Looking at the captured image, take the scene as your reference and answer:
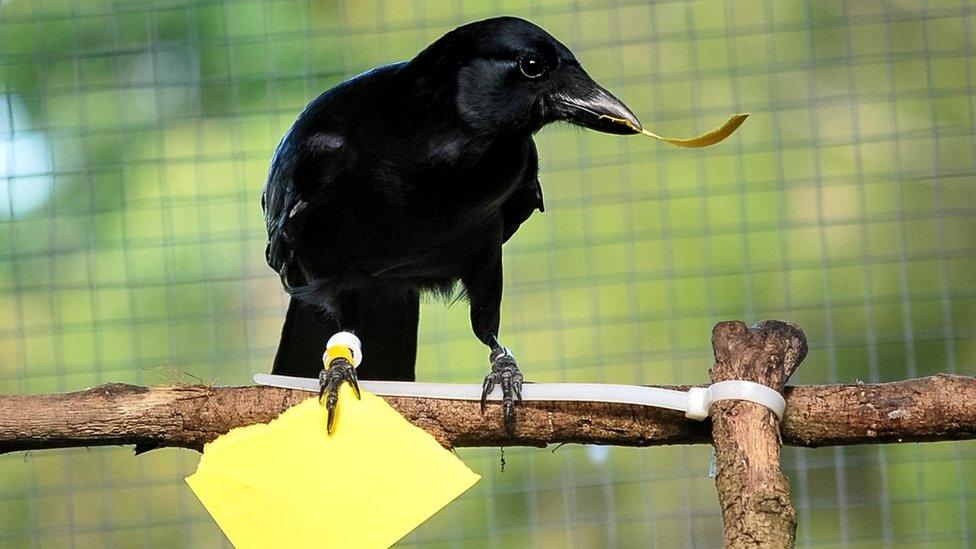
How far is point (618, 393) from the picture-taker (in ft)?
2.52

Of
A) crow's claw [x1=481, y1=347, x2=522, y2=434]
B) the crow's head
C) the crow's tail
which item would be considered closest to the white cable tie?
crow's claw [x1=481, y1=347, x2=522, y2=434]

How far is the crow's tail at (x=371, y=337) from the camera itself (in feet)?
4.41

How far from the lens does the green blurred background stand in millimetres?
2014

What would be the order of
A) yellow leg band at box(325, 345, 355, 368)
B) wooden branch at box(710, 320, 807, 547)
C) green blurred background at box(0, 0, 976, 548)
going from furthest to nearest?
green blurred background at box(0, 0, 976, 548) < yellow leg band at box(325, 345, 355, 368) < wooden branch at box(710, 320, 807, 547)

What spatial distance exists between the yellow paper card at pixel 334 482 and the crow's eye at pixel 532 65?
404 millimetres

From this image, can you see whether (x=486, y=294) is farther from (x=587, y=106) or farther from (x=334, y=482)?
(x=334, y=482)

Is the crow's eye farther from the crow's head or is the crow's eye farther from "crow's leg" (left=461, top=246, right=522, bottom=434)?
"crow's leg" (left=461, top=246, right=522, bottom=434)

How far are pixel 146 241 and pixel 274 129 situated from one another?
0.31 metres

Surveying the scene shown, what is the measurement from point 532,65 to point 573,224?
100 cm

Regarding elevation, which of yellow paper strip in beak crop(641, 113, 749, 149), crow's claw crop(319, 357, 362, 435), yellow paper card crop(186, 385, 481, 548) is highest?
yellow paper strip in beak crop(641, 113, 749, 149)

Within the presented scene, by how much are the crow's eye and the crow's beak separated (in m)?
0.02

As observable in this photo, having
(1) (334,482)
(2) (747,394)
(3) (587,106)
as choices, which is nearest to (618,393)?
(2) (747,394)

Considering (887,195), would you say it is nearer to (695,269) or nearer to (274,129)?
(695,269)

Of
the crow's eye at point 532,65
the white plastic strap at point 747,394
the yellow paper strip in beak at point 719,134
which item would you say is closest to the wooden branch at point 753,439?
the white plastic strap at point 747,394
